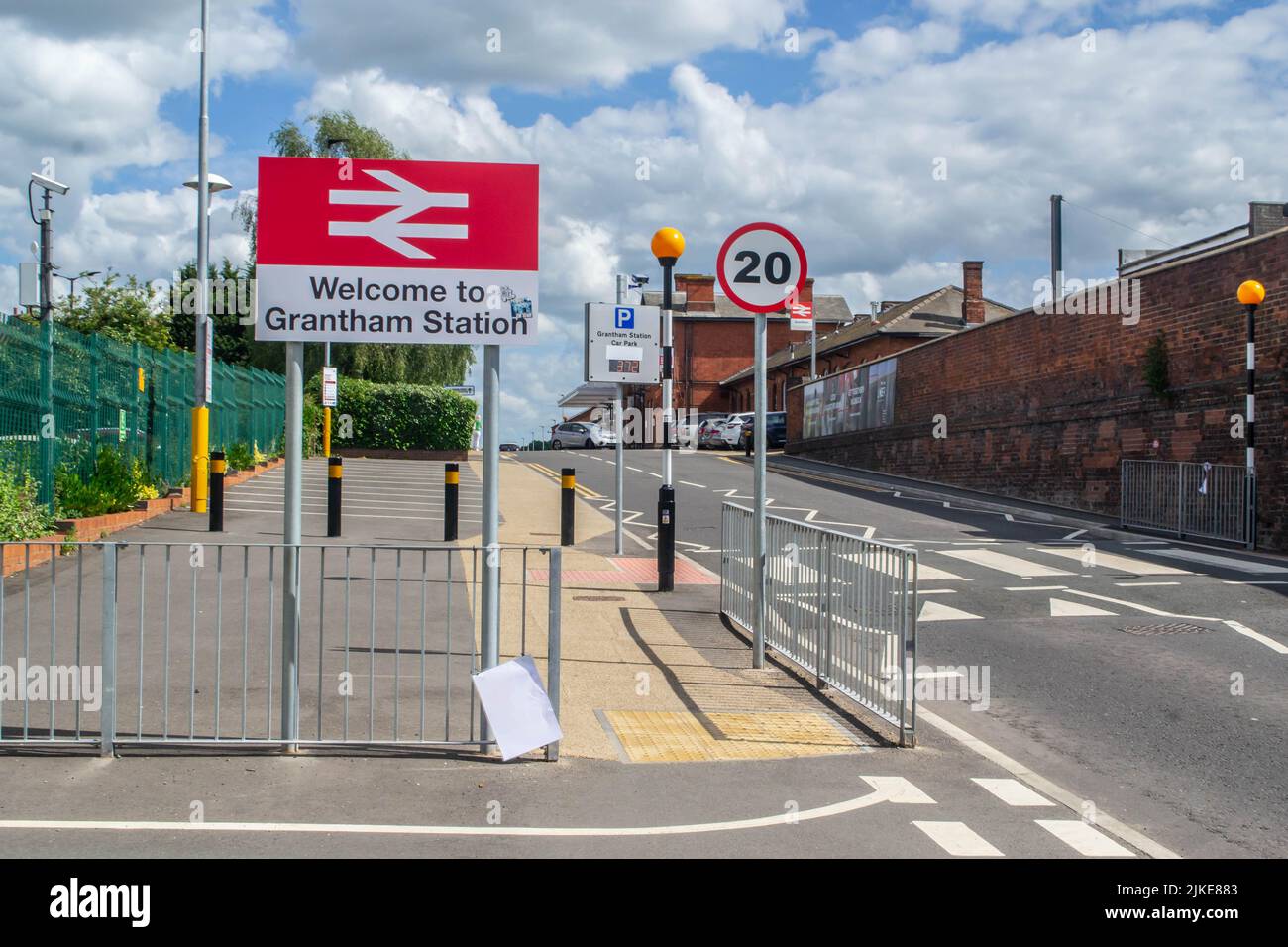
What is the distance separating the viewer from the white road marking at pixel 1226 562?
15.1m

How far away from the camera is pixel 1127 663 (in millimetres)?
9406

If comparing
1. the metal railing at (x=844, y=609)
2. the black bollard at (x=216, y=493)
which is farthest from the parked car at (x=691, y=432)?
the metal railing at (x=844, y=609)

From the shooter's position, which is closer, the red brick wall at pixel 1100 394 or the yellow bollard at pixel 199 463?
the yellow bollard at pixel 199 463

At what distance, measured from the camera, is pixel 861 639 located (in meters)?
7.79

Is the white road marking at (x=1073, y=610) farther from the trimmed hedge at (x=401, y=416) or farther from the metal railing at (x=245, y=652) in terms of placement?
the trimmed hedge at (x=401, y=416)

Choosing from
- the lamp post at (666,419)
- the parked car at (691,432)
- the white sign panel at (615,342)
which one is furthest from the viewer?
the parked car at (691,432)

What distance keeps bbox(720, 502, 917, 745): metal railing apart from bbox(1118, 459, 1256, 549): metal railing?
1145 centimetres

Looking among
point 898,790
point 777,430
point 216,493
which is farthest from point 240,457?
Answer: point 777,430

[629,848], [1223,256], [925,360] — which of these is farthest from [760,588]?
[925,360]

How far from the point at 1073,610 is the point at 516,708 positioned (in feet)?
23.9

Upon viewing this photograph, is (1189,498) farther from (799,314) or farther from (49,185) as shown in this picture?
(49,185)

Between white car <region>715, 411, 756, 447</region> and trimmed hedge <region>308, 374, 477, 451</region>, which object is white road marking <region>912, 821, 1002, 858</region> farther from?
white car <region>715, 411, 756, 447</region>

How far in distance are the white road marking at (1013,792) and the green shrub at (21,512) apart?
9768mm

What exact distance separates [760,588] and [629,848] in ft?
14.3
